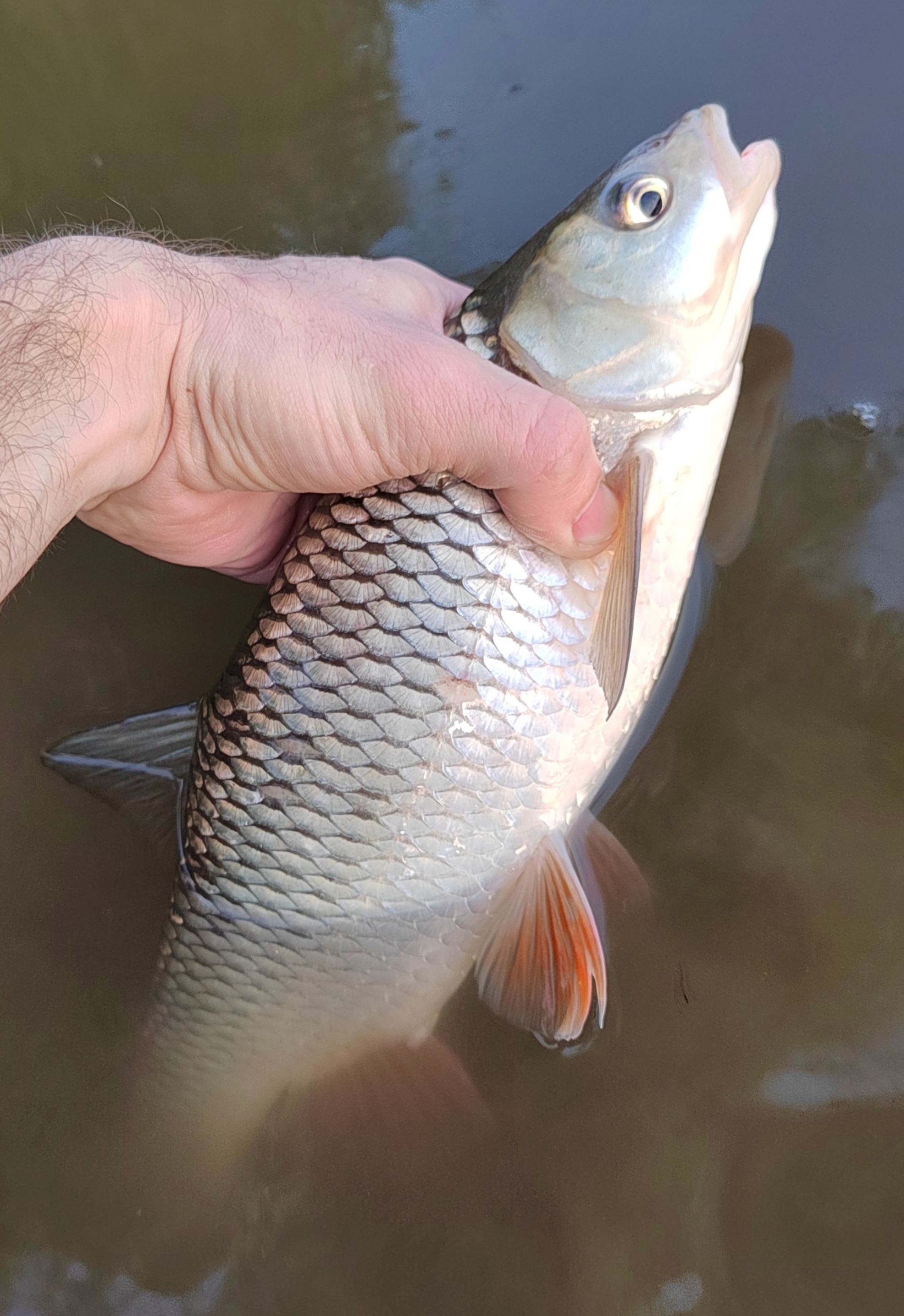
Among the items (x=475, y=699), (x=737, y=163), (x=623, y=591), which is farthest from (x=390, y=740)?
(x=737, y=163)

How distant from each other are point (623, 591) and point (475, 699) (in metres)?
0.26

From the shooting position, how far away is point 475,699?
4.18ft

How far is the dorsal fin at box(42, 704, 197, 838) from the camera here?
1.62 meters

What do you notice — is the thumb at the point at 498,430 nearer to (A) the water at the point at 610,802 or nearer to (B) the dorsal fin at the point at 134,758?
(A) the water at the point at 610,802

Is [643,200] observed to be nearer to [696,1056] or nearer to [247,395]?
[247,395]

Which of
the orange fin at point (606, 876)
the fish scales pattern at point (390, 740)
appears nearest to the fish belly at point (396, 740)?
the fish scales pattern at point (390, 740)

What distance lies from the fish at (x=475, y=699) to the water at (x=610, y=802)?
18 cm

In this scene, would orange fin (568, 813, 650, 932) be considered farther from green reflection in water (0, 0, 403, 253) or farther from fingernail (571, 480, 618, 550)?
green reflection in water (0, 0, 403, 253)

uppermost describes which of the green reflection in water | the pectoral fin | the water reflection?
the green reflection in water

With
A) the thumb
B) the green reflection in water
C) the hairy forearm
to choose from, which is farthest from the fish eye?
the green reflection in water

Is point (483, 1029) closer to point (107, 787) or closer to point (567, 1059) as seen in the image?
point (567, 1059)

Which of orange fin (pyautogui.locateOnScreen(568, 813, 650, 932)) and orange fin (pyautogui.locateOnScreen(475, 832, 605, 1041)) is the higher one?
orange fin (pyautogui.locateOnScreen(568, 813, 650, 932))

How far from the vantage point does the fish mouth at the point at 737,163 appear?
1149 mm

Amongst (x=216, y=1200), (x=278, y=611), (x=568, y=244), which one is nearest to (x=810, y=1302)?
(x=216, y=1200)
